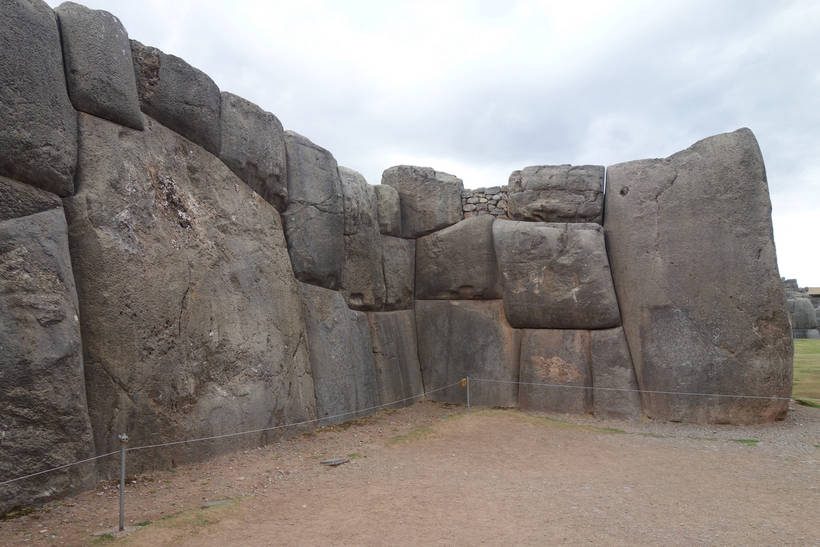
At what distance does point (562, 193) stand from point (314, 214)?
4.89 meters

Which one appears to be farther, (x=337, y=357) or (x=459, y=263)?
(x=459, y=263)

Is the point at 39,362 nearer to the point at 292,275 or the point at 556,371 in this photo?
the point at 292,275

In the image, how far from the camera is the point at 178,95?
7.17 m

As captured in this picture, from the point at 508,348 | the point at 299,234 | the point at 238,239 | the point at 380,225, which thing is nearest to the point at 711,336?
the point at 508,348

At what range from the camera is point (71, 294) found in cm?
Result: 548

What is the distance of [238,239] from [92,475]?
11.6 feet

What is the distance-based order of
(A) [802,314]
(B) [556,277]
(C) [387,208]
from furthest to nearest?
(A) [802,314] < (C) [387,208] < (B) [556,277]

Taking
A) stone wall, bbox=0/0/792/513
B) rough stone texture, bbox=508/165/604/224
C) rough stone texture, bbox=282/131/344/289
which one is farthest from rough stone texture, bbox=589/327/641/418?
rough stone texture, bbox=282/131/344/289

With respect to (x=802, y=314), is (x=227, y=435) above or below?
below

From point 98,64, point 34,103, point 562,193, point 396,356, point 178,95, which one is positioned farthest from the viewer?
point 396,356

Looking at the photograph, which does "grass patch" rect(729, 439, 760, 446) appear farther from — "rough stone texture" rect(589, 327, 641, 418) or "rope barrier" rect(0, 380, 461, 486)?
"rope barrier" rect(0, 380, 461, 486)

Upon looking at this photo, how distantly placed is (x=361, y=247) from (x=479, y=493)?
576cm

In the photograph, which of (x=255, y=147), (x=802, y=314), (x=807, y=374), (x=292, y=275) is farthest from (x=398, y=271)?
(x=802, y=314)

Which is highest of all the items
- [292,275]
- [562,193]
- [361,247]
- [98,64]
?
[98,64]
